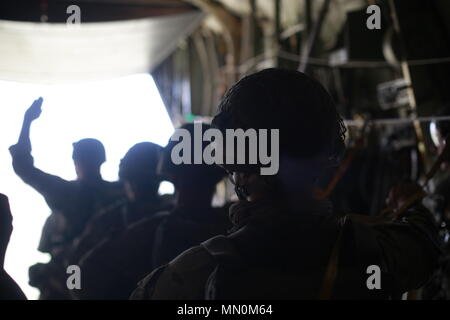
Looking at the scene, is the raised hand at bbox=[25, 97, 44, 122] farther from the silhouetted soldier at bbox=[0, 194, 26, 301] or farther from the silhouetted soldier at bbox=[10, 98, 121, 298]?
the silhouetted soldier at bbox=[10, 98, 121, 298]

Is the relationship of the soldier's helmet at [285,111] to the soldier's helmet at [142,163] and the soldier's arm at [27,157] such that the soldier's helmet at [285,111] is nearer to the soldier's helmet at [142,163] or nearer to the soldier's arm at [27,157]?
the soldier's arm at [27,157]

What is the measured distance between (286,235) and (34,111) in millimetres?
650

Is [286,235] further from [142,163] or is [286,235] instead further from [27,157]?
[142,163]

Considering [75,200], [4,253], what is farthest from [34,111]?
[75,200]

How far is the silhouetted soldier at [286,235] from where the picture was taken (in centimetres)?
82

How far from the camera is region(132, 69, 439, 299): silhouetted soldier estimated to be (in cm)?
82

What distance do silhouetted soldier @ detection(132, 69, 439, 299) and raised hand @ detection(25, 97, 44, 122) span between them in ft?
1.65

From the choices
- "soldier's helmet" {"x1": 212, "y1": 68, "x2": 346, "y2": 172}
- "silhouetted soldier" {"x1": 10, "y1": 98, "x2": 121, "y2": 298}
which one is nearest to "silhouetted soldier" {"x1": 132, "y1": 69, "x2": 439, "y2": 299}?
"soldier's helmet" {"x1": 212, "y1": 68, "x2": 346, "y2": 172}

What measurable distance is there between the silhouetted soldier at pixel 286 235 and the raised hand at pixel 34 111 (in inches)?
19.8

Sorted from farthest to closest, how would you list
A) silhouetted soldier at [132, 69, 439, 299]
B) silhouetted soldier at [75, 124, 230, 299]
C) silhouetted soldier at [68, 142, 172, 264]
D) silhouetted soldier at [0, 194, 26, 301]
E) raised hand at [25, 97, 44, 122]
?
silhouetted soldier at [68, 142, 172, 264] < silhouetted soldier at [75, 124, 230, 299] < raised hand at [25, 97, 44, 122] < silhouetted soldier at [0, 194, 26, 301] < silhouetted soldier at [132, 69, 439, 299]

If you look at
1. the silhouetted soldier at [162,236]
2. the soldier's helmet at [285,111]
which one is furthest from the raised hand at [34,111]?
the soldier's helmet at [285,111]

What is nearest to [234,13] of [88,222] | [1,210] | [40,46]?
[40,46]
